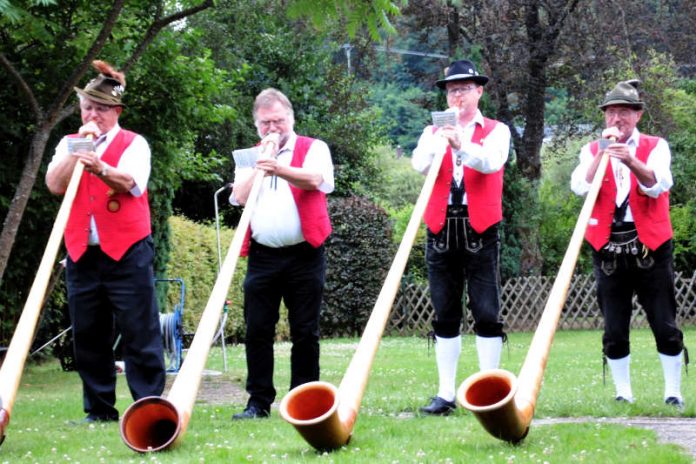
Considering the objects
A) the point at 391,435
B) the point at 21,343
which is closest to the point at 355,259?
the point at 391,435

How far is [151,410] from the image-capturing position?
16.6ft

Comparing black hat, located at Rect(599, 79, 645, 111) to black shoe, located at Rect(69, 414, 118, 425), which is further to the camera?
black hat, located at Rect(599, 79, 645, 111)

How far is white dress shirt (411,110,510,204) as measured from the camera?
634cm

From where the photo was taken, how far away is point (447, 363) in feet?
22.3

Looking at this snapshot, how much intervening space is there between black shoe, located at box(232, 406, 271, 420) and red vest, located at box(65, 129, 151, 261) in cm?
120

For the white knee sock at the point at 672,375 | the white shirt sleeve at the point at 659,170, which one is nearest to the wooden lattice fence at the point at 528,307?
the white knee sock at the point at 672,375

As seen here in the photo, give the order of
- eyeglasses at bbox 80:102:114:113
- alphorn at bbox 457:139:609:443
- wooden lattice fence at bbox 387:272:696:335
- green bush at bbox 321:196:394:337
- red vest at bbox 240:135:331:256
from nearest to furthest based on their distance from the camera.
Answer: alphorn at bbox 457:139:609:443, eyeglasses at bbox 80:102:114:113, red vest at bbox 240:135:331:256, green bush at bbox 321:196:394:337, wooden lattice fence at bbox 387:272:696:335

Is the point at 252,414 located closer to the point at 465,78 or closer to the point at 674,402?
the point at 465,78

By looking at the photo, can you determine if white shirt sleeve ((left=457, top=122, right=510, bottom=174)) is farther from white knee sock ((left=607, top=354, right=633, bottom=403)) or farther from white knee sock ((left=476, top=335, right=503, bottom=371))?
white knee sock ((left=607, top=354, right=633, bottom=403))

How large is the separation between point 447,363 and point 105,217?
223cm

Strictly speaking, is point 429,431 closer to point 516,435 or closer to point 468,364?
point 516,435

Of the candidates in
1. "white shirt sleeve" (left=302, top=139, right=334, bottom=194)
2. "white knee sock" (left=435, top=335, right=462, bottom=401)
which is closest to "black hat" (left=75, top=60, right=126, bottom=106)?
"white shirt sleeve" (left=302, top=139, right=334, bottom=194)

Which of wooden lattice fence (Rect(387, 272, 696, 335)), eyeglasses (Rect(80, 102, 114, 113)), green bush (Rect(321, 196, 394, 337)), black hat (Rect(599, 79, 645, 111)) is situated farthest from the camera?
wooden lattice fence (Rect(387, 272, 696, 335))

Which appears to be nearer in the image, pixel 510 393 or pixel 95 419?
Result: pixel 510 393
